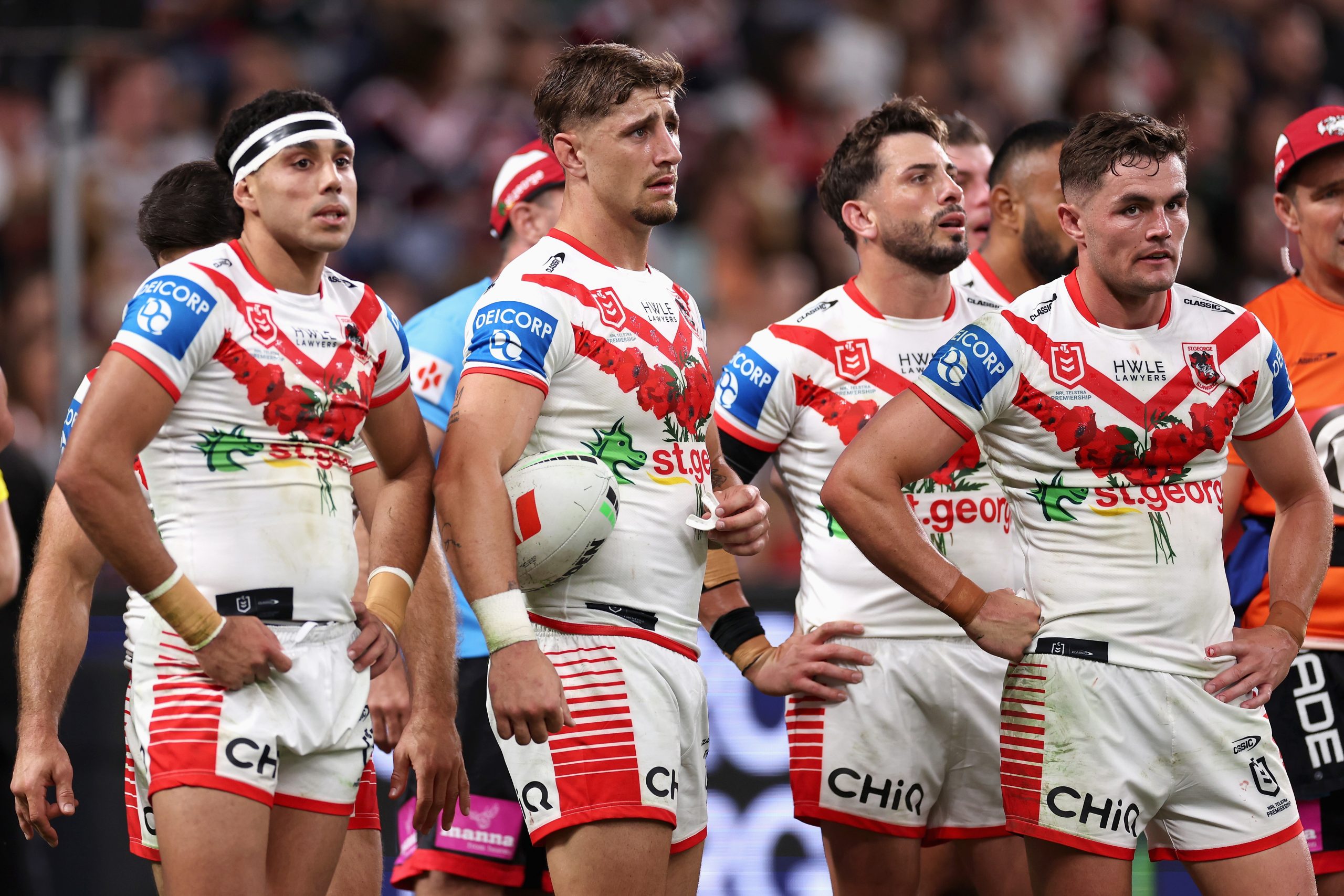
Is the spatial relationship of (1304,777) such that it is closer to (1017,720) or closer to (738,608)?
(1017,720)

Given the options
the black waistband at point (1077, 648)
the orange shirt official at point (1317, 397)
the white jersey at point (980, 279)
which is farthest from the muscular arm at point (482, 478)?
the orange shirt official at point (1317, 397)

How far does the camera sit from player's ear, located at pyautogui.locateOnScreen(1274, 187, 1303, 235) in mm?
4961

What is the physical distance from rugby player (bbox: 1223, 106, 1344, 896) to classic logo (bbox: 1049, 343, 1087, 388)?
997 millimetres

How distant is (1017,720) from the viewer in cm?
393

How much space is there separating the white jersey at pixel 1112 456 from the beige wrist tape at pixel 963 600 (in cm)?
15

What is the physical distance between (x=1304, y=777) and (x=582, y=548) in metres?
2.46

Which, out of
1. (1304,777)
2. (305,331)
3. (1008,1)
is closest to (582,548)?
(305,331)

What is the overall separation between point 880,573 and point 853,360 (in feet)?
2.04

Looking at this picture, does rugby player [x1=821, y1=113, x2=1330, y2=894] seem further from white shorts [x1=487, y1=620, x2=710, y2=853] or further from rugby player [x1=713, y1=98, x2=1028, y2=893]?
white shorts [x1=487, y1=620, x2=710, y2=853]

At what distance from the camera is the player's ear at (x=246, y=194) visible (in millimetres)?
3639

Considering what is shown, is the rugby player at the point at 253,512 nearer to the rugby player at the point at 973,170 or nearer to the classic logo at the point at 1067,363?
the classic logo at the point at 1067,363

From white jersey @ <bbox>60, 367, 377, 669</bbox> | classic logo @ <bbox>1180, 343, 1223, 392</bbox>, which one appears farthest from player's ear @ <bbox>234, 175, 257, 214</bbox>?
classic logo @ <bbox>1180, 343, 1223, 392</bbox>

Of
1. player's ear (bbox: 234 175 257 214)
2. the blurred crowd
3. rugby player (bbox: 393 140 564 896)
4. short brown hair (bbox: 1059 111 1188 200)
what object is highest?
the blurred crowd

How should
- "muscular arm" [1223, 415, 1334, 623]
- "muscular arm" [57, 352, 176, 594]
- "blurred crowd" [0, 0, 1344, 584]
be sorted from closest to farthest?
"muscular arm" [57, 352, 176, 594] → "muscular arm" [1223, 415, 1334, 623] → "blurred crowd" [0, 0, 1344, 584]
